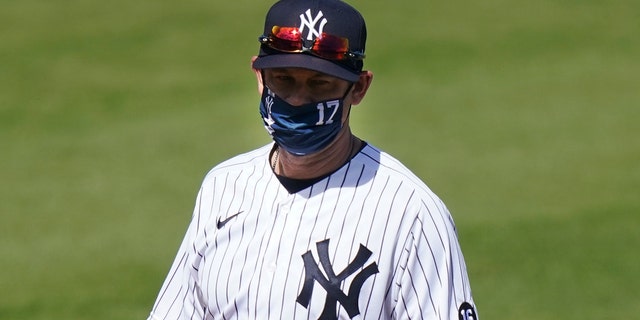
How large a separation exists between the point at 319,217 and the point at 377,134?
25.5ft

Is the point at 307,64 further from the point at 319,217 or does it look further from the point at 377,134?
the point at 377,134

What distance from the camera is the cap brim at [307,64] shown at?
403cm

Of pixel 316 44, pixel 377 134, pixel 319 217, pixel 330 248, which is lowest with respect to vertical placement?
pixel 330 248

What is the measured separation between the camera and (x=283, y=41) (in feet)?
13.4

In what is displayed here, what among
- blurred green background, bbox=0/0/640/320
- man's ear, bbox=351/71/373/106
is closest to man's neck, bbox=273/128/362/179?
man's ear, bbox=351/71/373/106

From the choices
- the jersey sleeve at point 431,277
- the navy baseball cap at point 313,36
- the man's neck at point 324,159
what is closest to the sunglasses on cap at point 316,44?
the navy baseball cap at point 313,36

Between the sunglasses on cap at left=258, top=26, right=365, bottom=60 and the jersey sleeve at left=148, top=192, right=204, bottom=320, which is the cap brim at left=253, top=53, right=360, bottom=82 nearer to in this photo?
the sunglasses on cap at left=258, top=26, right=365, bottom=60

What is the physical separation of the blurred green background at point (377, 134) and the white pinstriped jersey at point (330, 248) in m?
4.79

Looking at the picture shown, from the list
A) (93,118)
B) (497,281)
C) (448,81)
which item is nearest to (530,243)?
(497,281)

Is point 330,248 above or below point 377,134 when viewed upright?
below

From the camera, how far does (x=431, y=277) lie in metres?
3.96

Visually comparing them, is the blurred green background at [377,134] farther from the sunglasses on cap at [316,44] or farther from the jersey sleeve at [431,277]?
the sunglasses on cap at [316,44]

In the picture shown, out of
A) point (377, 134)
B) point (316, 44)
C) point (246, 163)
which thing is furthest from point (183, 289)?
point (377, 134)

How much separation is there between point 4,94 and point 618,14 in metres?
7.21
